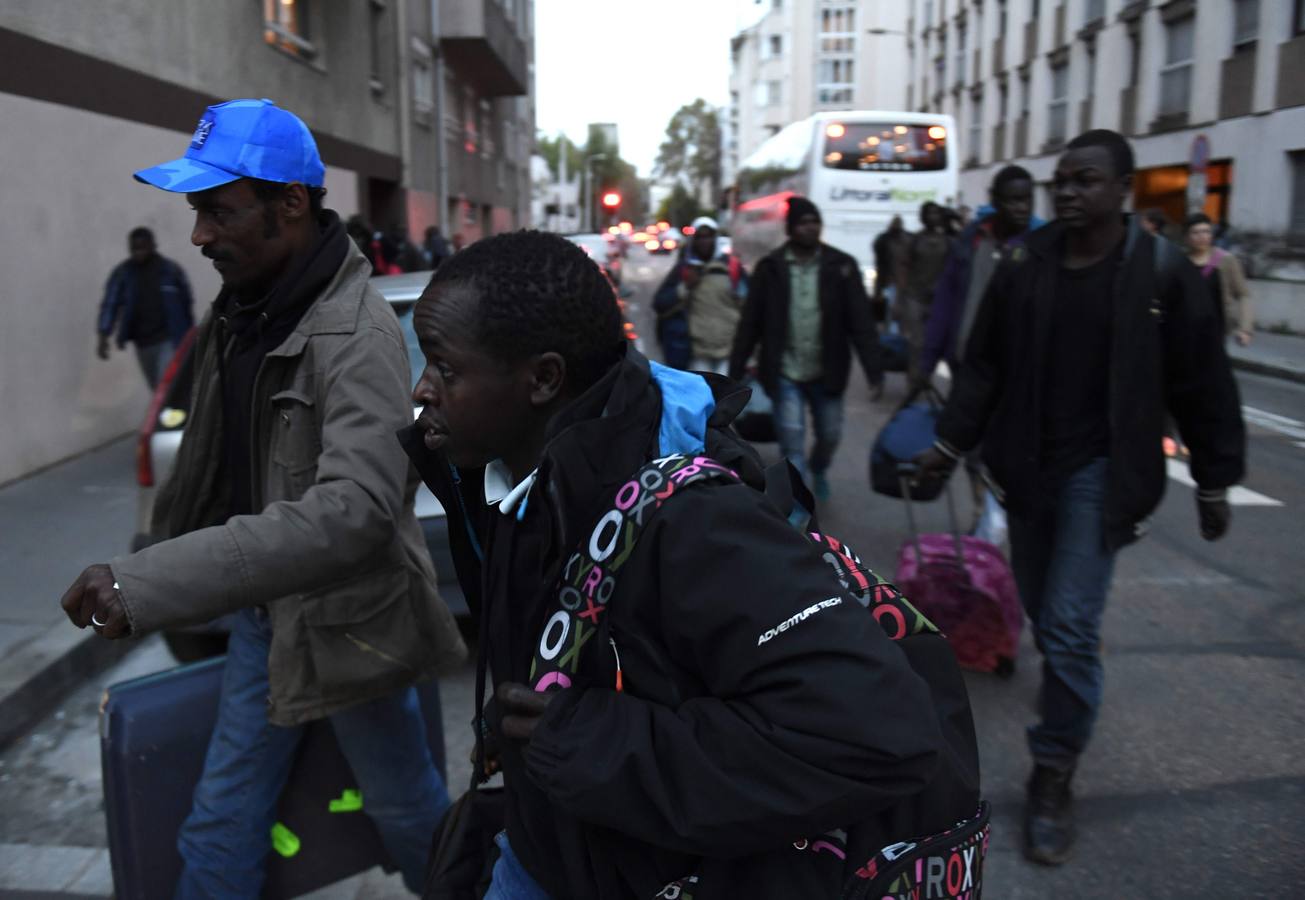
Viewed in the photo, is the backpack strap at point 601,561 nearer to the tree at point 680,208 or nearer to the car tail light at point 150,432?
the car tail light at point 150,432

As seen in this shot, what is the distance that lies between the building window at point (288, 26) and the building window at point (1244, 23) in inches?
611

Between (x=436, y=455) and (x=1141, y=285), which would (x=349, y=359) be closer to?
(x=436, y=455)

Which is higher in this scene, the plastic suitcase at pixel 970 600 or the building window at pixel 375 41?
the building window at pixel 375 41

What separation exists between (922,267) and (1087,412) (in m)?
7.72

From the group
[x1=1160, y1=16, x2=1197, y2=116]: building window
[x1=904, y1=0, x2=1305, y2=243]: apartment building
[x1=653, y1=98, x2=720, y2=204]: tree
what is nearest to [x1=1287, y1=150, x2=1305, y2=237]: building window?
[x1=904, y1=0, x2=1305, y2=243]: apartment building

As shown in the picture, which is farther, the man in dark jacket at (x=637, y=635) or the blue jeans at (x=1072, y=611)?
the blue jeans at (x=1072, y=611)

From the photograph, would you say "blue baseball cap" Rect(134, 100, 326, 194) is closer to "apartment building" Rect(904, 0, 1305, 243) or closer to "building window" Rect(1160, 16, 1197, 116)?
"apartment building" Rect(904, 0, 1305, 243)

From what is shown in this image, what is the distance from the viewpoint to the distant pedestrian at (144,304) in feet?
28.6

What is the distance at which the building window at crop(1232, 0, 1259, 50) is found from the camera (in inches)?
802

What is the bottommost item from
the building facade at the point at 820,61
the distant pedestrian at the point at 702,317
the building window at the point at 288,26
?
the distant pedestrian at the point at 702,317

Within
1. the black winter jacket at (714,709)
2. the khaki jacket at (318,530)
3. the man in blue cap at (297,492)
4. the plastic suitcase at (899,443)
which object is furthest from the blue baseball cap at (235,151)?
the plastic suitcase at (899,443)

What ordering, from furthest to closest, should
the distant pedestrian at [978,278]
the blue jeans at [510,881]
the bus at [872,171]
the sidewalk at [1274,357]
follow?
1. the bus at [872,171]
2. the sidewalk at [1274,357]
3. the distant pedestrian at [978,278]
4. the blue jeans at [510,881]

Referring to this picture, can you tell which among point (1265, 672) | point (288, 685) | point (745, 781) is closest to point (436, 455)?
point (745, 781)

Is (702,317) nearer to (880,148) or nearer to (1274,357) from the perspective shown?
(1274,357)
